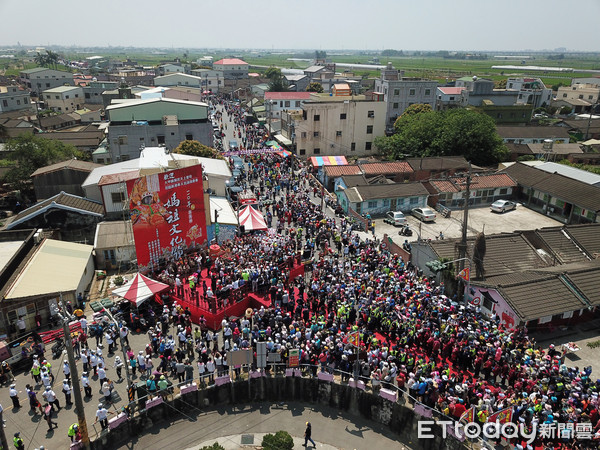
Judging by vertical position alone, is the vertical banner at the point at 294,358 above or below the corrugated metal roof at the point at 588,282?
below

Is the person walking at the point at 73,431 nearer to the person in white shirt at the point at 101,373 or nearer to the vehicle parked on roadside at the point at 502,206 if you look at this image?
the person in white shirt at the point at 101,373

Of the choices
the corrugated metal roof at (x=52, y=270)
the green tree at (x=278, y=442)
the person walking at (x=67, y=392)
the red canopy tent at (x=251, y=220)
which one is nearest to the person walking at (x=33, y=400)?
the person walking at (x=67, y=392)

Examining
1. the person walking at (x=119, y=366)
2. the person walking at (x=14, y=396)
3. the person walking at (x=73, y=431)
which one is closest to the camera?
the person walking at (x=73, y=431)

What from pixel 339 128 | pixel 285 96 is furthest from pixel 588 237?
pixel 285 96

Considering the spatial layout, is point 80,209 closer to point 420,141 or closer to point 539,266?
point 539,266

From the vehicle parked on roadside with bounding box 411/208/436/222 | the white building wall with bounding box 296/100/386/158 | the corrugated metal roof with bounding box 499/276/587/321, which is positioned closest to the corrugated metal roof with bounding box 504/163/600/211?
the vehicle parked on roadside with bounding box 411/208/436/222

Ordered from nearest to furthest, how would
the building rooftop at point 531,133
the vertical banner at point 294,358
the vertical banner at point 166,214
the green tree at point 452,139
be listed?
the vertical banner at point 294,358
the vertical banner at point 166,214
the green tree at point 452,139
the building rooftop at point 531,133

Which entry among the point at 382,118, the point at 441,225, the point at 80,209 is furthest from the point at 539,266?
the point at 382,118

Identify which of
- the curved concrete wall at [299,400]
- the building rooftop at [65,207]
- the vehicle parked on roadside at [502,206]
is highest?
the building rooftop at [65,207]
